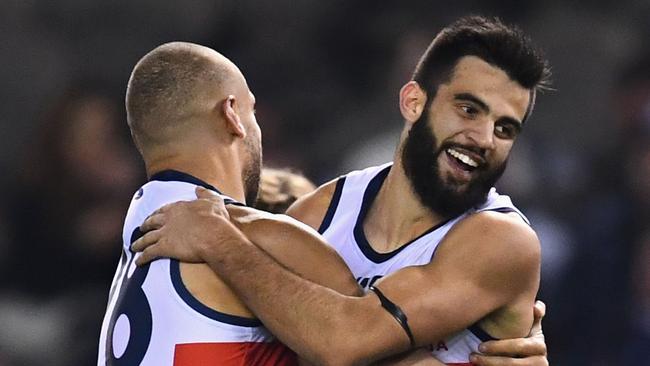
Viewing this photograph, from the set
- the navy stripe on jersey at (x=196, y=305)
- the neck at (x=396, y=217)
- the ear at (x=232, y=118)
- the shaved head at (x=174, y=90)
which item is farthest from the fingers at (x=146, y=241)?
the neck at (x=396, y=217)

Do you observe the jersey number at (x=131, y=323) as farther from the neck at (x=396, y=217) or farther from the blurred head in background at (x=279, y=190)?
the blurred head in background at (x=279, y=190)

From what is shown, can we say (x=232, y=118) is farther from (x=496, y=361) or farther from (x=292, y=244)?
(x=496, y=361)

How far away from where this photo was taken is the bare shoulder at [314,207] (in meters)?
5.34

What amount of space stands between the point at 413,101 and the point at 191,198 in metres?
1.02

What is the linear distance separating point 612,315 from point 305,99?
2.79m

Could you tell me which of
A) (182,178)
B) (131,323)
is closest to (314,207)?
(182,178)

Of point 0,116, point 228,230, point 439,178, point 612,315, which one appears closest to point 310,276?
point 228,230

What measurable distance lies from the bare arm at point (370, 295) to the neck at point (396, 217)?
289 millimetres

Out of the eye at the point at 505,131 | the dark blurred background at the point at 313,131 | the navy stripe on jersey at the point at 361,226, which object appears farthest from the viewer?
the dark blurred background at the point at 313,131

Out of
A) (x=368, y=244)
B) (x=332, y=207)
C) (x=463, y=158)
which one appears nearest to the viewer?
(x=463, y=158)

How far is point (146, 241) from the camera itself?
4574 mm

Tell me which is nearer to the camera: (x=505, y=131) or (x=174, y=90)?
(x=174, y=90)

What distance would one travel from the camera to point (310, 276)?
455 cm

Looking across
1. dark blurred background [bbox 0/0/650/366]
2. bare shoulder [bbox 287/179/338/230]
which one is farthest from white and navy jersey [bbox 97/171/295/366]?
dark blurred background [bbox 0/0/650/366]
